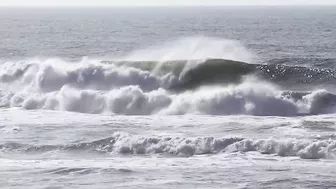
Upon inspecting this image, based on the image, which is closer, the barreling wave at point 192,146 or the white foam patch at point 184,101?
the barreling wave at point 192,146

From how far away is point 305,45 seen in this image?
51531mm

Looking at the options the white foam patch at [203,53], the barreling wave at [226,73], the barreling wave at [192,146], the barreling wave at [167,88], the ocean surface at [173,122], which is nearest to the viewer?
the ocean surface at [173,122]

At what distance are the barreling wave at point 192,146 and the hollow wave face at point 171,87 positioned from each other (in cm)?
633

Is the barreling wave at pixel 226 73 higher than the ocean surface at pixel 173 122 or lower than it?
higher

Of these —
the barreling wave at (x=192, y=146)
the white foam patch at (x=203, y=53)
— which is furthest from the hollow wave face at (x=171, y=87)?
the barreling wave at (x=192, y=146)

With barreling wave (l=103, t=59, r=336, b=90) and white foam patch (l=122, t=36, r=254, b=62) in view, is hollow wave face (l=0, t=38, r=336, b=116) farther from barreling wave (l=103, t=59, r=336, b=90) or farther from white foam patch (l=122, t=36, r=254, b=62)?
white foam patch (l=122, t=36, r=254, b=62)

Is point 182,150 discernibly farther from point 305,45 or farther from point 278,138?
point 305,45

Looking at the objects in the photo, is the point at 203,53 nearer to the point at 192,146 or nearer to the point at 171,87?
the point at 171,87

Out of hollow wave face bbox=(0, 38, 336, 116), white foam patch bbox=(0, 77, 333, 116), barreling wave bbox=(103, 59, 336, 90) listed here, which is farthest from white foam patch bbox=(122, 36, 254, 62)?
white foam patch bbox=(0, 77, 333, 116)

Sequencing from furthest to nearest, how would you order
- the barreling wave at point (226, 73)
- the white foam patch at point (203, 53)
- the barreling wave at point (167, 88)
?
the white foam patch at point (203, 53)
the barreling wave at point (226, 73)
the barreling wave at point (167, 88)

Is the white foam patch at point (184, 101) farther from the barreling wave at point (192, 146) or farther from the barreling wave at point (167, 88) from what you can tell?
the barreling wave at point (192, 146)

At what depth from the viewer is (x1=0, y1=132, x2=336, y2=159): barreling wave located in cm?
1767

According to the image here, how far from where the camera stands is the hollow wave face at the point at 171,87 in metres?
25.9

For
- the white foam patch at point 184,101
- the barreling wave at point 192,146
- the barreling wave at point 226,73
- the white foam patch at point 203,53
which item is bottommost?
the barreling wave at point 192,146
